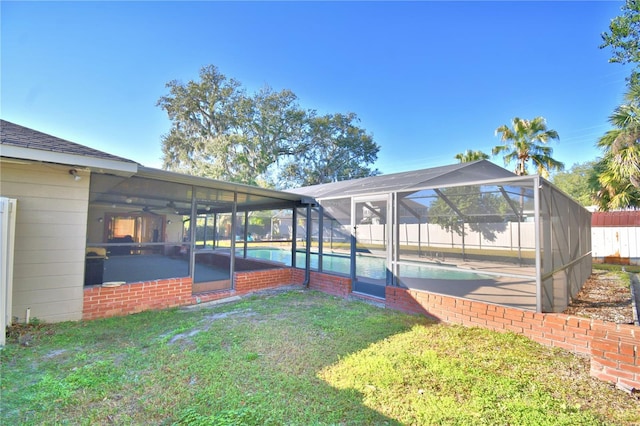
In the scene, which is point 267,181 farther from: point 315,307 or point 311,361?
point 311,361

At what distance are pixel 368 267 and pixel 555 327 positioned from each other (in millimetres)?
3169

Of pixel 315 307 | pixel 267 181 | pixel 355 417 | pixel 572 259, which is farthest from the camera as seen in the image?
pixel 267 181

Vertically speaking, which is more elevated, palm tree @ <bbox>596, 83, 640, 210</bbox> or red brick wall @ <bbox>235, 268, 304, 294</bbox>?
palm tree @ <bbox>596, 83, 640, 210</bbox>

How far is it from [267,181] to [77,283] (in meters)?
18.5

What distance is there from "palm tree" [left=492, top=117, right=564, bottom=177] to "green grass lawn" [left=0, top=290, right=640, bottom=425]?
44.5 feet

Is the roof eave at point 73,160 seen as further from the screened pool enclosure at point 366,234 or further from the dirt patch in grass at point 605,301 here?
the dirt patch in grass at point 605,301

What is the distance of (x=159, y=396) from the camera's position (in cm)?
249

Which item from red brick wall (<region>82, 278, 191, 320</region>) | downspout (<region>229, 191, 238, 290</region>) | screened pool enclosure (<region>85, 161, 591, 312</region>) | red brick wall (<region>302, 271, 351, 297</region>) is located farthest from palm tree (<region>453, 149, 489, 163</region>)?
red brick wall (<region>82, 278, 191, 320</region>)

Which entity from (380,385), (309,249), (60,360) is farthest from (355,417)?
(309,249)

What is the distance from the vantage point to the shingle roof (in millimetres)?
3824

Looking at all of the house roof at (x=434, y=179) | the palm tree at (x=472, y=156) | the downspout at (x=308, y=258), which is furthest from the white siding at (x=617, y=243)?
the downspout at (x=308, y=258)

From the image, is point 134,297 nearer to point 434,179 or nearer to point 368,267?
point 368,267

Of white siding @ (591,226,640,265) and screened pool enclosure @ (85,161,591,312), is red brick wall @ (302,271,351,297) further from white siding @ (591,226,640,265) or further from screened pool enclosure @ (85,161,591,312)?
white siding @ (591,226,640,265)

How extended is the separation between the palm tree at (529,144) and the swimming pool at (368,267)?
11.8 metres
